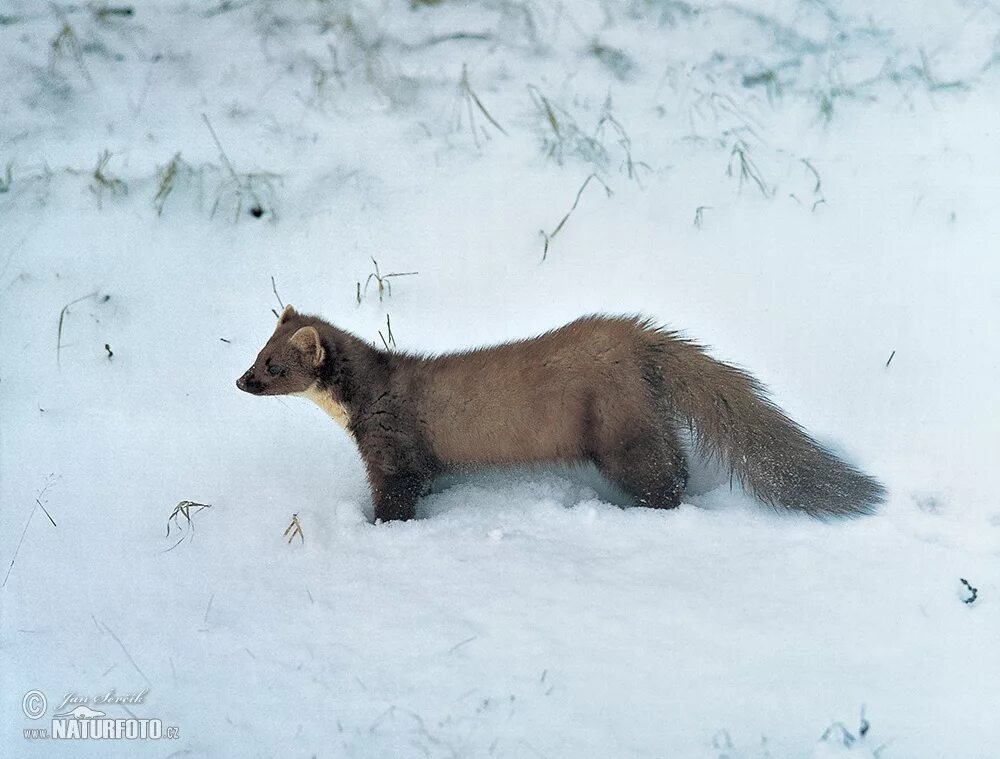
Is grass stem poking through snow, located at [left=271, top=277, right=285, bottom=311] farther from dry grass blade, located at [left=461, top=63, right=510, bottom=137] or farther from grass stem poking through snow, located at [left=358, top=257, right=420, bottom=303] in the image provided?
dry grass blade, located at [left=461, top=63, right=510, bottom=137]

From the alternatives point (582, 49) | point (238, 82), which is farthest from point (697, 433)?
point (238, 82)

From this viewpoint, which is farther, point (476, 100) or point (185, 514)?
point (476, 100)

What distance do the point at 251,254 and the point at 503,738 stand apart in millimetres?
3512

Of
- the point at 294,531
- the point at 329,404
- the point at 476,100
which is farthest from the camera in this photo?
the point at 476,100

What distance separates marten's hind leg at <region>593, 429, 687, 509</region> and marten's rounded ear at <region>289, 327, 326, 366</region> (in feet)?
4.34

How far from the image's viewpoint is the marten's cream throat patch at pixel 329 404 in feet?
13.6

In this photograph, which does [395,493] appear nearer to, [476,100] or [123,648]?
[123,648]

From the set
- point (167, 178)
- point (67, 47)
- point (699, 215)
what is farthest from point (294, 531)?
point (67, 47)

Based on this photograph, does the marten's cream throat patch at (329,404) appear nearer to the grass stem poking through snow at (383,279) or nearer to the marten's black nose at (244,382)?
the marten's black nose at (244,382)

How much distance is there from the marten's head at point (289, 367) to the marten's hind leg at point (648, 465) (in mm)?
1344

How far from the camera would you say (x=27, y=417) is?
446 centimetres

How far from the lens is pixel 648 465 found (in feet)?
12.1

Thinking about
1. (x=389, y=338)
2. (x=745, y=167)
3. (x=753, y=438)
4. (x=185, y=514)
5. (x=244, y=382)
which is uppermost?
(x=745, y=167)

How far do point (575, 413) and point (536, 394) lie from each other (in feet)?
0.59
